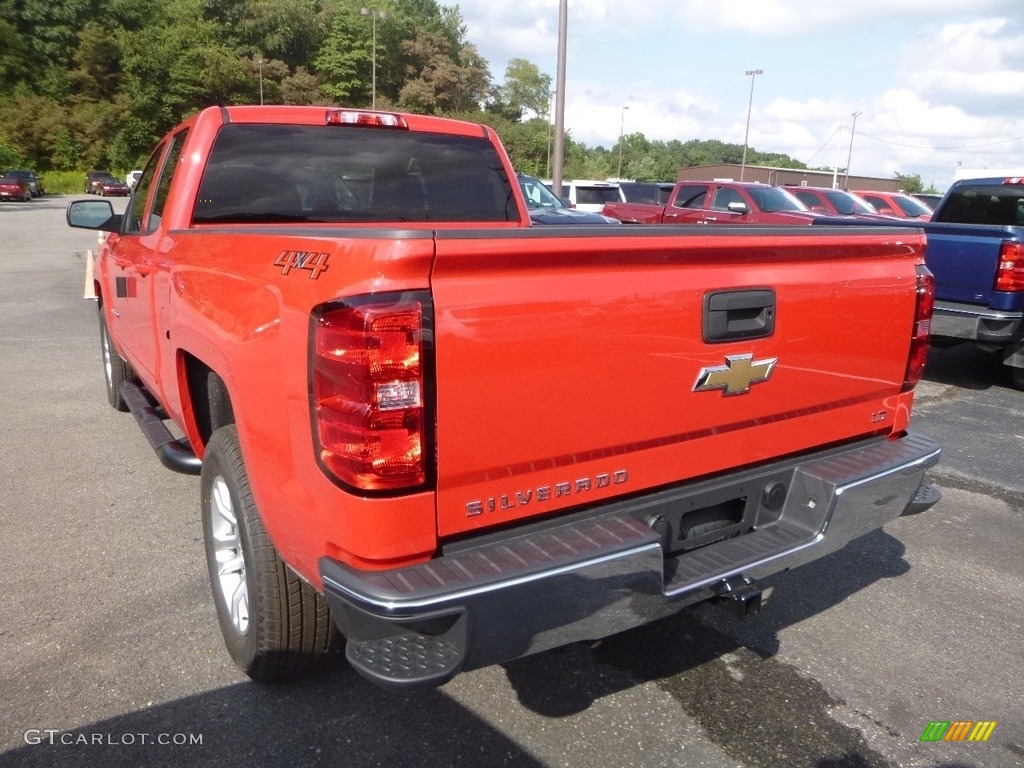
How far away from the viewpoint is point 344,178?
3953 millimetres

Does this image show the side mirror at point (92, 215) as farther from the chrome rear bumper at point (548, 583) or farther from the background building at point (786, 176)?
the background building at point (786, 176)

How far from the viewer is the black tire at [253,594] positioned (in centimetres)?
249

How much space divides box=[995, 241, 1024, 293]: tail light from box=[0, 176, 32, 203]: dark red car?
47.2 m

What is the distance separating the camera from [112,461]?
4.93 metres

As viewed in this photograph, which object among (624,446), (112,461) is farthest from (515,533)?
(112,461)

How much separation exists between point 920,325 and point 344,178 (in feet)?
8.80

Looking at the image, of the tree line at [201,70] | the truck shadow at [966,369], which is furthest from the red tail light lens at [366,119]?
the tree line at [201,70]

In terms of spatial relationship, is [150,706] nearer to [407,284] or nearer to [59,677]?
[59,677]

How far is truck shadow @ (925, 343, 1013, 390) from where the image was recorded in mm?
7969

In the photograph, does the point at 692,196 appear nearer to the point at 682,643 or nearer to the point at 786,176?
the point at 682,643

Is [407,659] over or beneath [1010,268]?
beneath

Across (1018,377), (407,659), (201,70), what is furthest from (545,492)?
(201,70)

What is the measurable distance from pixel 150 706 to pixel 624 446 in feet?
5.89

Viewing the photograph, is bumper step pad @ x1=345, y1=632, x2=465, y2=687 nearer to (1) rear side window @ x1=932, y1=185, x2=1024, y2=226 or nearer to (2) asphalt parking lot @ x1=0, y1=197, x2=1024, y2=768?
(2) asphalt parking lot @ x1=0, y1=197, x2=1024, y2=768
